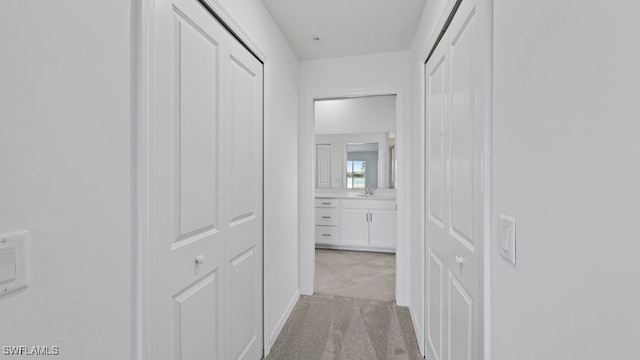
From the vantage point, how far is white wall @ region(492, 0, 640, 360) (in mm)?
419

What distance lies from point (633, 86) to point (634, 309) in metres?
0.33

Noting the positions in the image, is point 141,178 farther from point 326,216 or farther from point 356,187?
point 356,187

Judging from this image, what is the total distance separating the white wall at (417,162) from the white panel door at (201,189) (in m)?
1.16

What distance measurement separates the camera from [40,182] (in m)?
0.61

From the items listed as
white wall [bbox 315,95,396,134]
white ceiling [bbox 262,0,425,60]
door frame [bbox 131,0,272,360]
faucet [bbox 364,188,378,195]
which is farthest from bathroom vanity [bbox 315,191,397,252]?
door frame [bbox 131,0,272,360]

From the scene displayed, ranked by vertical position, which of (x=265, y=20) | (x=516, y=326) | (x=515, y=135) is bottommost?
(x=516, y=326)

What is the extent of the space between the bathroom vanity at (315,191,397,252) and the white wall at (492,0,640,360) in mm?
3358

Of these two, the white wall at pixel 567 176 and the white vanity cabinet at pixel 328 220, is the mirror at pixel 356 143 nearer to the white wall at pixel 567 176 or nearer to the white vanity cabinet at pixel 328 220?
the white vanity cabinet at pixel 328 220

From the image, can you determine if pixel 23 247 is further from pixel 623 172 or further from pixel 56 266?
pixel 623 172

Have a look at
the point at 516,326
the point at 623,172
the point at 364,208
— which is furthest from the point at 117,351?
the point at 364,208

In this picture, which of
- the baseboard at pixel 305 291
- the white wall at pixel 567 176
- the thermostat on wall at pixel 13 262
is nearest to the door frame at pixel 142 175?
the thermostat on wall at pixel 13 262

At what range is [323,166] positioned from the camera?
484 centimetres

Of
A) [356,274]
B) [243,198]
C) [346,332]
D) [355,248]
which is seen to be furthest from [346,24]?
[355,248]

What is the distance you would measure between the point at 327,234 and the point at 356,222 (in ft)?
1.65
